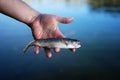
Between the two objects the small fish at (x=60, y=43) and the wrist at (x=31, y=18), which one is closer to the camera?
the small fish at (x=60, y=43)

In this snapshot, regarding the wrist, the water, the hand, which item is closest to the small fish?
the hand

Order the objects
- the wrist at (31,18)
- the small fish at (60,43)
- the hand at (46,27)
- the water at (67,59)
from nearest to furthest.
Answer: the small fish at (60,43) → the hand at (46,27) → the wrist at (31,18) → the water at (67,59)

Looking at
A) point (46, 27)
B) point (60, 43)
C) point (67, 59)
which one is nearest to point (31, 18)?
point (46, 27)

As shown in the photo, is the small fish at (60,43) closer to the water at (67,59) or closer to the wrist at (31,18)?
the wrist at (31,18)

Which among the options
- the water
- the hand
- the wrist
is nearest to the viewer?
the hand

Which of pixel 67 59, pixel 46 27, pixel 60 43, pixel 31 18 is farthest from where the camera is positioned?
pixel 67 59

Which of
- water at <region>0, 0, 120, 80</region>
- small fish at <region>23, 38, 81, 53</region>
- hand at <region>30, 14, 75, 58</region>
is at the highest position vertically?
hand at <region>30, 14, 75, 58</region>

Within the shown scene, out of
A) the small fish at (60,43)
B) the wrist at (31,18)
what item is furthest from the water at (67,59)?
the small fish at (60,43)

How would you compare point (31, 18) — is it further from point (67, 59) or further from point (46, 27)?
point (67, 59)

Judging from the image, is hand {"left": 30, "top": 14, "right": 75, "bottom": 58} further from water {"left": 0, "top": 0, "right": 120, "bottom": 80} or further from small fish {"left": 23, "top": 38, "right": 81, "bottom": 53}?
water {"left": 0, "top": 0, "right": 120, "bottom": 80}

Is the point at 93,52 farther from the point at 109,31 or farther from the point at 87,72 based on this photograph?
the point at 109,31

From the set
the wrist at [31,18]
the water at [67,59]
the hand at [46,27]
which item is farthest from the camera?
the water at [67,59]

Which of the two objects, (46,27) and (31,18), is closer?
(46,27)
